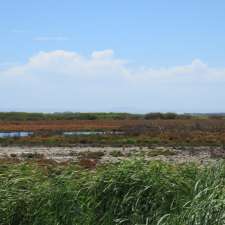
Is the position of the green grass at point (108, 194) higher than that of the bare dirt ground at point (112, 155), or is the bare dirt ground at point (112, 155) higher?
the green grass at point (108, 194)

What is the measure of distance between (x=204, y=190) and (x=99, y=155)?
94.3 feet

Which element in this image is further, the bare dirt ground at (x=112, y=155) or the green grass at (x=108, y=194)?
the bare dirt ground at (x=112, y=155)

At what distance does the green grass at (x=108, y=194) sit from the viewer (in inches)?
370

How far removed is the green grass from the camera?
30.9ft

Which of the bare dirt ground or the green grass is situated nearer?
the green grass

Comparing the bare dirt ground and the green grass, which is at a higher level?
the green grass

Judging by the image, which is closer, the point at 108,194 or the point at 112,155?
the point at 108,194

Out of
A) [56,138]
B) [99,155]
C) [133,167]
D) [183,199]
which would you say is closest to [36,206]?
[133,167]

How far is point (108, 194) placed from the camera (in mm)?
9977

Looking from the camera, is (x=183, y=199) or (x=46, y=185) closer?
(x=183, y=199)

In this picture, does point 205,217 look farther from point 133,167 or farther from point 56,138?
point 56,138

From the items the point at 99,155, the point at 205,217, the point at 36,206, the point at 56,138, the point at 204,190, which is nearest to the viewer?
the point at 205,217

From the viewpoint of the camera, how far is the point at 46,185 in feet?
33.4

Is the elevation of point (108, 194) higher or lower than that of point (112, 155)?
higher
